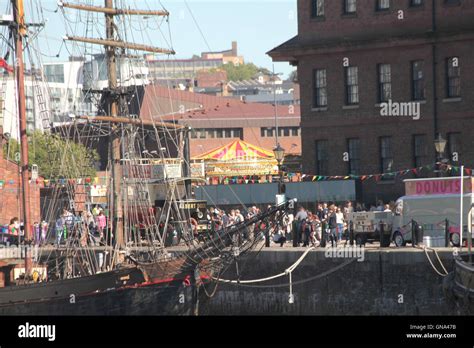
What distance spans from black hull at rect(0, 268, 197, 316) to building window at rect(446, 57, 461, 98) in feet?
64.5

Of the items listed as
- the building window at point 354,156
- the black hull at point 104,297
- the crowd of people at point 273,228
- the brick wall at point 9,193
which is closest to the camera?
the black hull at point 104,297

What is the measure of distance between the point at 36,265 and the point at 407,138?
20535 millimetres

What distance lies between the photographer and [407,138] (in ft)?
200

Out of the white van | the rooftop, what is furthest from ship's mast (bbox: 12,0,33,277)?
the rooftop

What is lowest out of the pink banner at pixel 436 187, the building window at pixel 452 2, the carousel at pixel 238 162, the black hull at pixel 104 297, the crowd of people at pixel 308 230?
the black hull at pixel 104 297

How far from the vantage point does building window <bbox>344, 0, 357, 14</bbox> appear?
206ft

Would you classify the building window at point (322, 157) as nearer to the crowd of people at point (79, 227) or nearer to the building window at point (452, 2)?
the building window at point (452, 2)

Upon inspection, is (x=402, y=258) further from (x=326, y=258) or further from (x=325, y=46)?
(x=325, y=46)

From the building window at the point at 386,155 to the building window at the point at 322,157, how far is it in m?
2.92

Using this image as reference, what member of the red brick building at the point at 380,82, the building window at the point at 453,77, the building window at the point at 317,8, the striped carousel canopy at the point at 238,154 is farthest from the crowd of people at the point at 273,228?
the striped carousel canopy at the point at 238,154

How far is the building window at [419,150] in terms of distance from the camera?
2378 inches

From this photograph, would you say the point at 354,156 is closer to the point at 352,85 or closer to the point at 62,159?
the point at 352,85

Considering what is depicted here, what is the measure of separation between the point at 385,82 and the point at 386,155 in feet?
10.6
